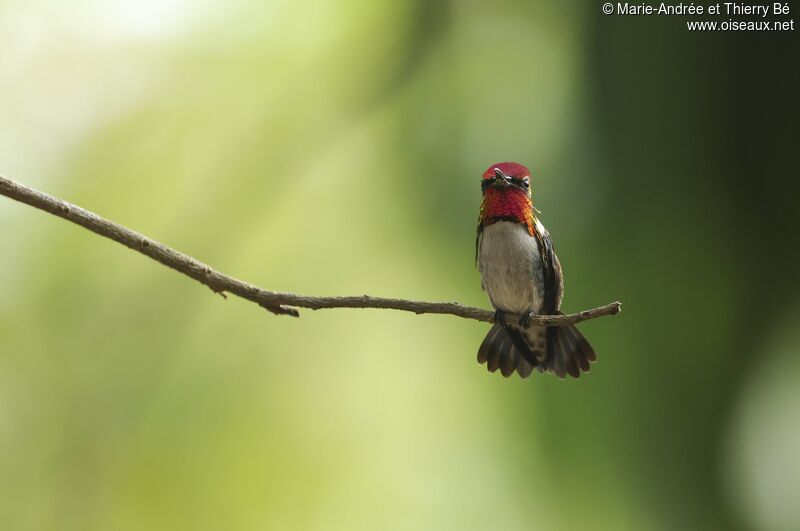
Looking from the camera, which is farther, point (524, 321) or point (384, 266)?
point (384, 266)

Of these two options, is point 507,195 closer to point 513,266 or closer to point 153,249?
point 513,266

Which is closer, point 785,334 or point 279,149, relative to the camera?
point 785,334

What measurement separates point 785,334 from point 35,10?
122 inches

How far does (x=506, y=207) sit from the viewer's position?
134 centimetres

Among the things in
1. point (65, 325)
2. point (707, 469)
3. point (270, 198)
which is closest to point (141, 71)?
point (270, 198)

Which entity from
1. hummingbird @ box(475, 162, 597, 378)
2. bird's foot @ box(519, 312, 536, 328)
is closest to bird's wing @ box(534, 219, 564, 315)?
hummingbird @ box(475, 162, 597, 378)

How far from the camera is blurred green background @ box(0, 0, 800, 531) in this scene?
2.84 m

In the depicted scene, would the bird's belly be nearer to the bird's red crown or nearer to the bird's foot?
the bird's red crown

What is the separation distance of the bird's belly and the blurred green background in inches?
53.8

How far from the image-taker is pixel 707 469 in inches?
111

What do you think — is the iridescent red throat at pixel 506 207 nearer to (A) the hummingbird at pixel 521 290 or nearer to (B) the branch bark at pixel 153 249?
(A) the hummingbird at pixel 521 290

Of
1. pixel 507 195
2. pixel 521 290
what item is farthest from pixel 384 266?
pixel 507 195

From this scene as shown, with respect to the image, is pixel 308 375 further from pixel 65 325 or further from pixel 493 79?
pixel 493 79

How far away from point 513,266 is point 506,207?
0.12 meters
